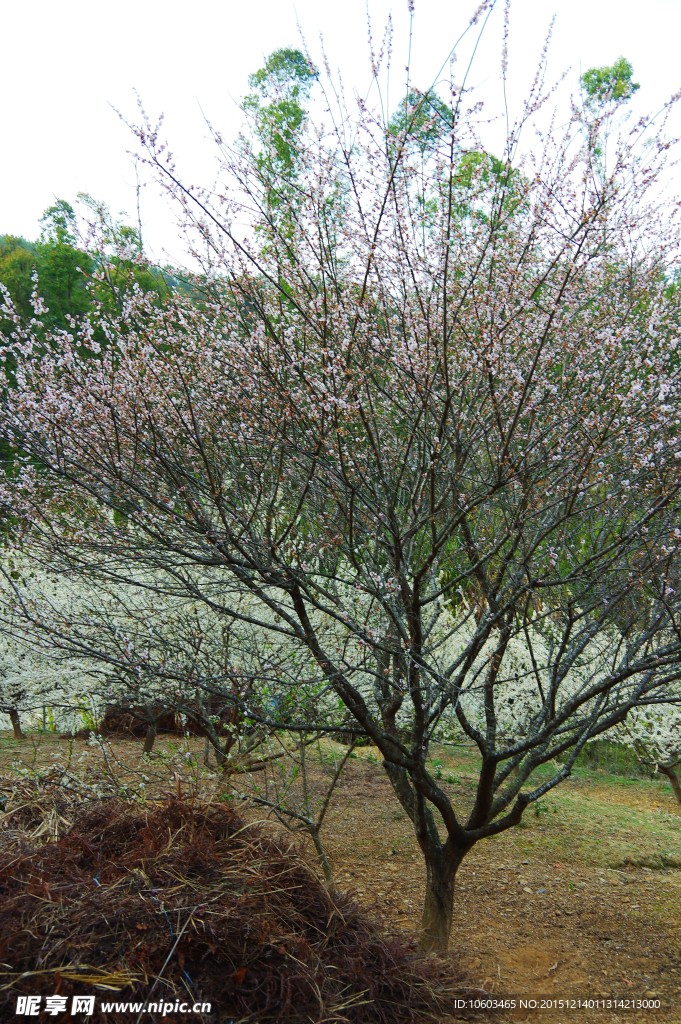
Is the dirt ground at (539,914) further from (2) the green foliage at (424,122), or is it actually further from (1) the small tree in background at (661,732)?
(2) the green foliage at (424,122)

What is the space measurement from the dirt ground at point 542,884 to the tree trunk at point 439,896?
0.22 meters

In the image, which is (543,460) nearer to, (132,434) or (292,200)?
(292,200)

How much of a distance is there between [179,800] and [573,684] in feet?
23.2

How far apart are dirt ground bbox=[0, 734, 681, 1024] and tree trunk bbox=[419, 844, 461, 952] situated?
216mm


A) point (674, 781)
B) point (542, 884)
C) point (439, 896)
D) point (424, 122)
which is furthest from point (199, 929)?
point (674, 781)

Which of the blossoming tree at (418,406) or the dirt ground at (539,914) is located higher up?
the blossoming tree at (418,406)

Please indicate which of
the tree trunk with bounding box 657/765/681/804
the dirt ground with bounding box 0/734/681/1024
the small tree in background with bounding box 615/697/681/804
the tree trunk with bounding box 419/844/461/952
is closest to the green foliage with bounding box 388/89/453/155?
the dirt ground with bounding box 0/734/681/1024

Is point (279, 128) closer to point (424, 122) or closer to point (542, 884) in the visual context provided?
point (424, 122)

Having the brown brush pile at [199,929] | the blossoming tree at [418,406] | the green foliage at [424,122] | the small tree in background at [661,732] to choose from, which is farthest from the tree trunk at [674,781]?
the green foliage at [424,122]

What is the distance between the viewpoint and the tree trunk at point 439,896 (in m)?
4.13

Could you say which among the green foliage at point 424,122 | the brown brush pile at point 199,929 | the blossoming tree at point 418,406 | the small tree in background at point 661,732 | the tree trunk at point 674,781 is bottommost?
the tree trunk at point 674,781

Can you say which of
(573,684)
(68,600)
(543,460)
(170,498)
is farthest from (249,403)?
(573,684)

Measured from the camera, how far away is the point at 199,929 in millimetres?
2145

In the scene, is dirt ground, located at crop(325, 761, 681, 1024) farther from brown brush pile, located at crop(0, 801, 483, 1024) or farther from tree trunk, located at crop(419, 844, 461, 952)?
brown brush pile, located at crop(0, 801, 483, 1024)
